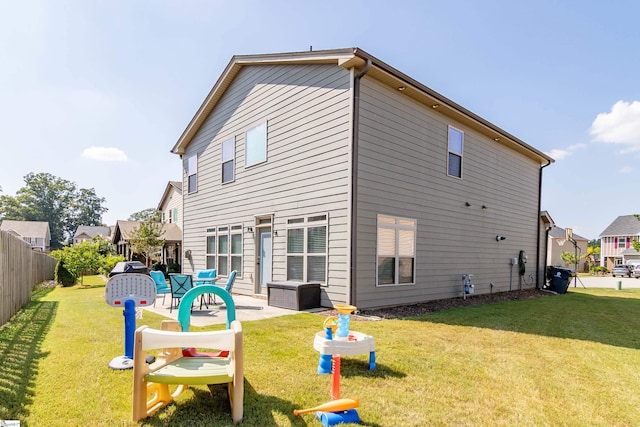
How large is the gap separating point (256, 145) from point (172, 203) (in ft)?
55.9

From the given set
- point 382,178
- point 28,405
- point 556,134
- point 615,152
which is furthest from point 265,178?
point 615,152

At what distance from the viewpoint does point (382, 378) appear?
3785 mm

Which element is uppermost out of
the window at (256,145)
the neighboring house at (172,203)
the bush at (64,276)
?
the window at (256,145)

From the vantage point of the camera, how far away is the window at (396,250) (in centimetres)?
825

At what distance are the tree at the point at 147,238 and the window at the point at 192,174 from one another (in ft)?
21.2

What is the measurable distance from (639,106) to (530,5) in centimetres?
1072

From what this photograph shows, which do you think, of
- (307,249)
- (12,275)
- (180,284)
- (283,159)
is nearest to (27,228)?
(12,275)

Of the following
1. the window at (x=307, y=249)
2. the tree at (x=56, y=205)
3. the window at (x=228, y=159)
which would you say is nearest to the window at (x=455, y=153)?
the window at (x=307, y=249)

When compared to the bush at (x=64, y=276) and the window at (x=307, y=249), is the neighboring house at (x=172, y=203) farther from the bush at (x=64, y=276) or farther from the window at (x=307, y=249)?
the window at (x=307, y=249)

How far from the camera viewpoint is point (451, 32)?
10594 millimetres

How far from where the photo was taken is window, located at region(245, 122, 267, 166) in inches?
407

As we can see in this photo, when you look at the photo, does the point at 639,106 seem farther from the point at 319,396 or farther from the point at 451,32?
the point at 319,396

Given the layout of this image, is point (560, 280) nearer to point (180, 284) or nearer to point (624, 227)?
point (180, 284)

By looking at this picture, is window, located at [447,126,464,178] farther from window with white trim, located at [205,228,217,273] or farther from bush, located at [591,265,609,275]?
bush, located at [591,265,609,275]
